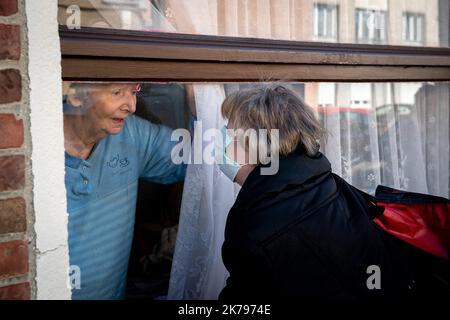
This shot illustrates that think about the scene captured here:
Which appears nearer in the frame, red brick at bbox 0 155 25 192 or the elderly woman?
red brick at bbox 0 155 25 192

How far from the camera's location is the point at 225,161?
5.73ft

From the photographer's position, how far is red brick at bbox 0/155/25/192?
3.75 feet

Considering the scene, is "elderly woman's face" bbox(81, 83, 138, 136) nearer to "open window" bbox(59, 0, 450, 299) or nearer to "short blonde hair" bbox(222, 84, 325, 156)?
"open window" bbox(59, 0, 450, 299)

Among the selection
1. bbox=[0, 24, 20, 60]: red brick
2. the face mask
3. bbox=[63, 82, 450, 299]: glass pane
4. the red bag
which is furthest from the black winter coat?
bbox=[0, 24, 20, 60]: red brick

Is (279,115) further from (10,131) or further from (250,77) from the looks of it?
(10,131)

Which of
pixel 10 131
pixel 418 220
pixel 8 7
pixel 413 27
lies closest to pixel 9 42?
pixel 8 7

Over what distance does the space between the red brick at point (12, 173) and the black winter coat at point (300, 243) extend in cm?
65

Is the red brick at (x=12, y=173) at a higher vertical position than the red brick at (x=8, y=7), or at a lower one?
lower

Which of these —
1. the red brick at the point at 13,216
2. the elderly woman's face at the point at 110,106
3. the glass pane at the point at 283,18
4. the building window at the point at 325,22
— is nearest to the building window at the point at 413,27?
the glass pane at the point at 283,18

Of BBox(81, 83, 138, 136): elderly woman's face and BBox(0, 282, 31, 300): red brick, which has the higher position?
BBox(81, 83, 138, 136): elderly woman's face

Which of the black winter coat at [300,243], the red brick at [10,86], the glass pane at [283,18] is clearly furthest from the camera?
the glass pane at [283,18]

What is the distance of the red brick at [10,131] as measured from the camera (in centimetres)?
114

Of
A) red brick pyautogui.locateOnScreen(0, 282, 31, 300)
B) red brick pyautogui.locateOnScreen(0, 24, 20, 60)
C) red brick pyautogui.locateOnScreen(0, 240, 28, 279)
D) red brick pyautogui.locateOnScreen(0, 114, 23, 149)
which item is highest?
red brick pyautogui.locateOnScreen(0, 24, 20, 60)

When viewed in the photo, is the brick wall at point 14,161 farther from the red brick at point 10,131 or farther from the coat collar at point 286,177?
the coat collar at point 286,177
